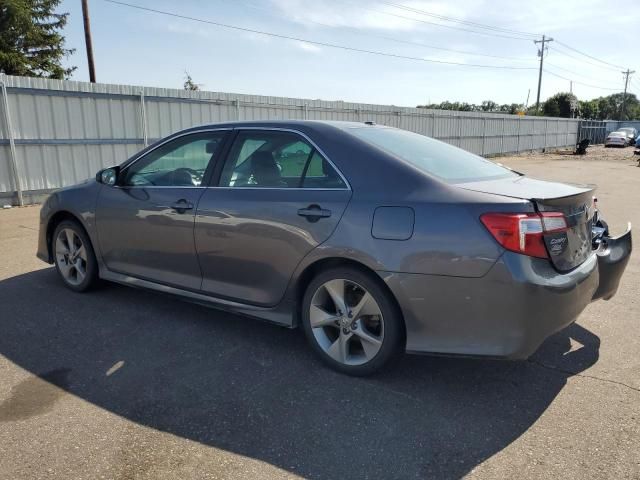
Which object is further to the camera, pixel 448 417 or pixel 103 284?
pixel 103 284

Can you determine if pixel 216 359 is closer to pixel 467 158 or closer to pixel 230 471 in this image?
pixel 230 471

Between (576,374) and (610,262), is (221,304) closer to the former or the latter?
(576,374)

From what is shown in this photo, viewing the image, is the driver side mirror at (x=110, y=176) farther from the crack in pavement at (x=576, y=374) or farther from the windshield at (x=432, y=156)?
the crack in pavement at (x=576, y=374)

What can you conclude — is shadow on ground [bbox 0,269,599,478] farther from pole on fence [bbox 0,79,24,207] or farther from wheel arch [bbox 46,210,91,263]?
pole on fence [bbox 0,79,24,207]

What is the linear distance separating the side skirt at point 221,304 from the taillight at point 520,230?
1424 millimetres

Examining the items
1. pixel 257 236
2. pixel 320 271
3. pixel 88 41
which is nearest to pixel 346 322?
pixel 320 271

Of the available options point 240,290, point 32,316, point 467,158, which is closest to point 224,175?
point 240,290

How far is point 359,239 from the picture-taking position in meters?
3.05

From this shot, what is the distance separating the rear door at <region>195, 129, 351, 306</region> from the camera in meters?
3.29

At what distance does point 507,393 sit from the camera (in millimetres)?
3121

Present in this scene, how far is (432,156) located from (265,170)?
116 cm

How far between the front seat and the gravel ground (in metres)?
1.18

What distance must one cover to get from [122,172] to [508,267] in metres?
3.29

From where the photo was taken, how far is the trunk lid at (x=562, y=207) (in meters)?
2.84
